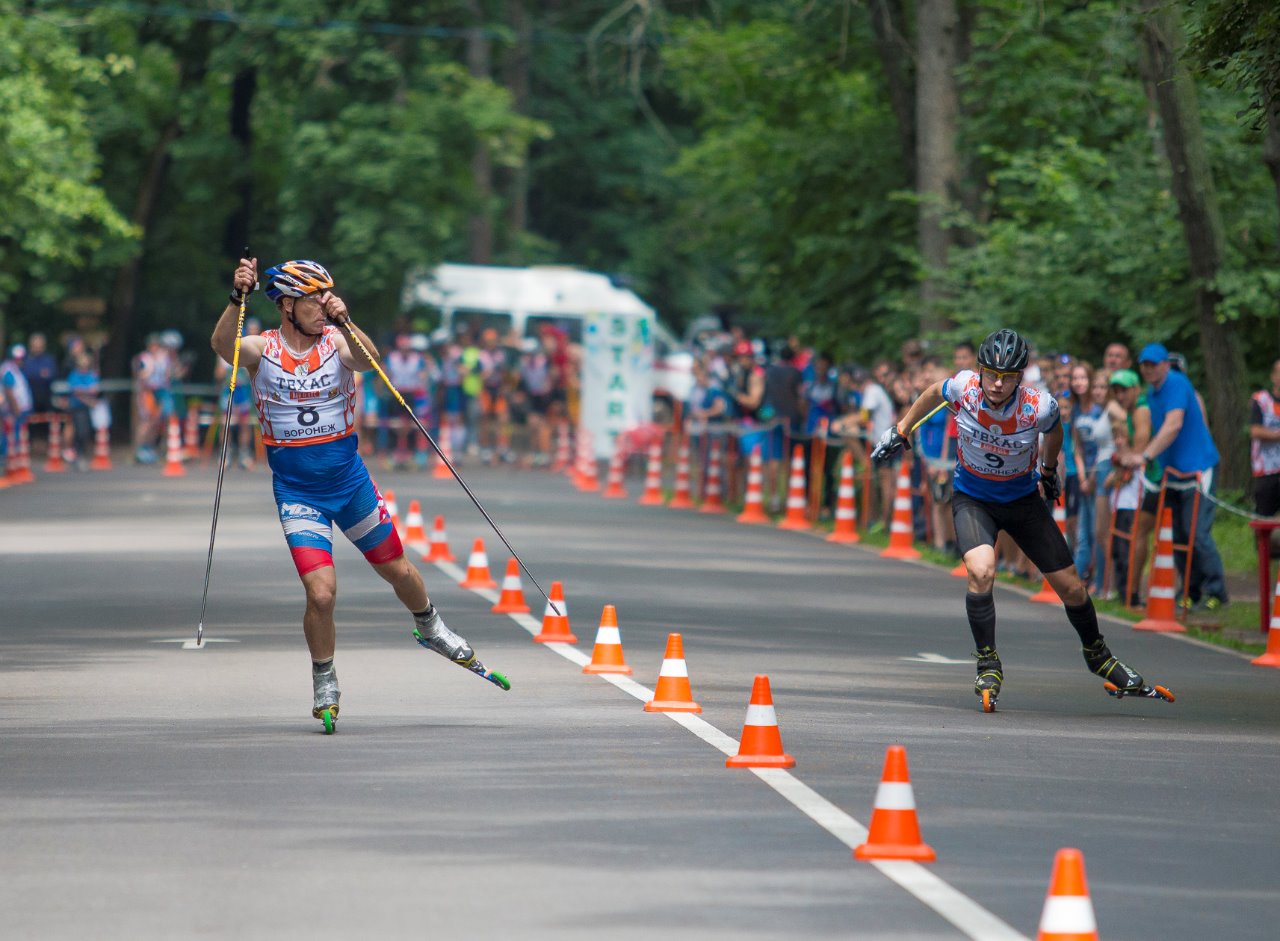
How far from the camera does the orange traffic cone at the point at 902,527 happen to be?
24359 mm

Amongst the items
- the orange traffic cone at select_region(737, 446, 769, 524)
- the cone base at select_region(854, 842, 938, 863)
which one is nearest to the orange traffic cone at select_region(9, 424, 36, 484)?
the orange traffic cone at select_region(737, 446, 769, 524)

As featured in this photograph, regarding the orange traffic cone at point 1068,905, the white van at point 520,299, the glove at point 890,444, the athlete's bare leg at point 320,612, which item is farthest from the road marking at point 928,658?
the white van at point 520,299

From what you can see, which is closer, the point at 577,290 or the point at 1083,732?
the point at 1083,732

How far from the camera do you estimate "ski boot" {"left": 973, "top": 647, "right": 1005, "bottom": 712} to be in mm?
12070

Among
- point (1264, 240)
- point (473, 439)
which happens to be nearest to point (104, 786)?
point (1264, 240)

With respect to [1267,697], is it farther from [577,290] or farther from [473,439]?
[577,290]

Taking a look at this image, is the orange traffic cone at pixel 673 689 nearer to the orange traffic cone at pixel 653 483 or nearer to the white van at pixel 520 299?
the orange traffic cone at pixel 653 483

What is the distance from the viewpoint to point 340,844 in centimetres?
810

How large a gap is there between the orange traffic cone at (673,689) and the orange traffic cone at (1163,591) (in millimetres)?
6348

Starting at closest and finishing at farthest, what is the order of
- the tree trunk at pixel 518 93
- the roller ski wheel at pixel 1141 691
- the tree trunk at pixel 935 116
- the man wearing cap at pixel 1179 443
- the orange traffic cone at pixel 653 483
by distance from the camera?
the roller ski wheel at pixel 1141 691
the man wearing cap at pixel 1179 443
the tree trunk at pixel 935 116
the orange traffic cone at pixel 653 483
the tree trunk at pixel 518 93

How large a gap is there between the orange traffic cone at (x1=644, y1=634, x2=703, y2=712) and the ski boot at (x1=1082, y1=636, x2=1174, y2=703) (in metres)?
2.15

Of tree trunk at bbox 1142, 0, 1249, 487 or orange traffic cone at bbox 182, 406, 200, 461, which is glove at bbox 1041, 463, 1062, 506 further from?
orange traffic cone at bbox 182, 406, 200, 461

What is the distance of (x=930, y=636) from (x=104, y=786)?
317 inches

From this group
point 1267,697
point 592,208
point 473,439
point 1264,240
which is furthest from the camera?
point 592,208
